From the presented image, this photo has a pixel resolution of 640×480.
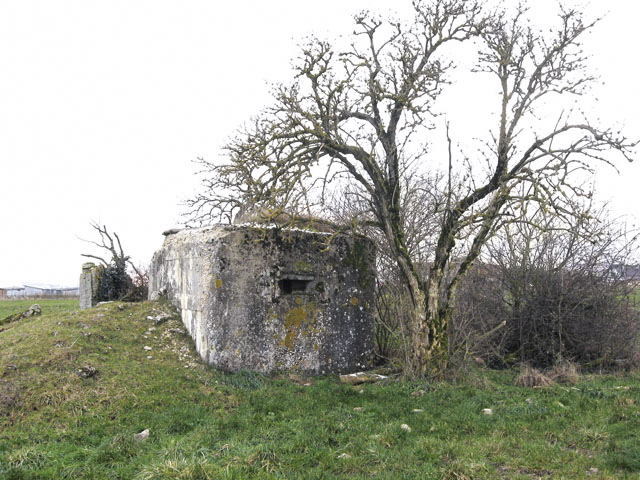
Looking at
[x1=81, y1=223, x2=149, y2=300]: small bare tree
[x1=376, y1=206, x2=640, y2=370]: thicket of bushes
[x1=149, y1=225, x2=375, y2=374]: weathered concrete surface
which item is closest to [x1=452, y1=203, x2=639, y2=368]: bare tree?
[x1=376, y1=206, x2=640, y2=370]: thicket of bushes

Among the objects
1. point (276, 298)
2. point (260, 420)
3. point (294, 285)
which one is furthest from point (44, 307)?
point (260, 420)

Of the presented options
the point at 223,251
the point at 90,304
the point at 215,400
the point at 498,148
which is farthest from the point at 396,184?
the point at 90,304

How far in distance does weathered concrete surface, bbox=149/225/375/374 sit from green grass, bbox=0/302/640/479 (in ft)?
1.42

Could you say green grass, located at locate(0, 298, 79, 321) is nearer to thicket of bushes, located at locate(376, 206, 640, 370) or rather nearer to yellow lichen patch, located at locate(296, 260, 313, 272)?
yellow lichen patch, located at locate(296, 260, 313, 272)

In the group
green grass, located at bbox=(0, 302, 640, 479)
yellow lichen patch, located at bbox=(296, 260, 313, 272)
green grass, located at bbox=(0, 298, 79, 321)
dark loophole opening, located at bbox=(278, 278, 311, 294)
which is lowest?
green grass, located at bbox=(0, 302, 640, 479)

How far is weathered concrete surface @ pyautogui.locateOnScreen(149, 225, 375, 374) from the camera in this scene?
24.9 feet

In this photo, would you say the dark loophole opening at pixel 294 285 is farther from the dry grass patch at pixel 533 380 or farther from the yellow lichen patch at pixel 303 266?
the dry grass patch at pixel 533 380

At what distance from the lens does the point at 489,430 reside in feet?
17.4

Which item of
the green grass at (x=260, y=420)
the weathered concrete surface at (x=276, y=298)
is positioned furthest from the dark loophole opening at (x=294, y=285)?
the green grass at (x=260, y=420)

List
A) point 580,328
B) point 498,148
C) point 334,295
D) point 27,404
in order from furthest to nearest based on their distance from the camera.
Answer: point 580,328, point 334,295, point 498,148, point 27,404

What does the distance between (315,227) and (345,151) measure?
248cm

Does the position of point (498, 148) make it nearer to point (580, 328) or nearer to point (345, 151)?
point (345, 151)

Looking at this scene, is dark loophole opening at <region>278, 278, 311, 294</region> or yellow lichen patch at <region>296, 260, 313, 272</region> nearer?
yellow lichen patch at <region>296, 260, 313, 272</region>

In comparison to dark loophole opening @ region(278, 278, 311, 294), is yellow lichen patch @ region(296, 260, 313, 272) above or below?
above
